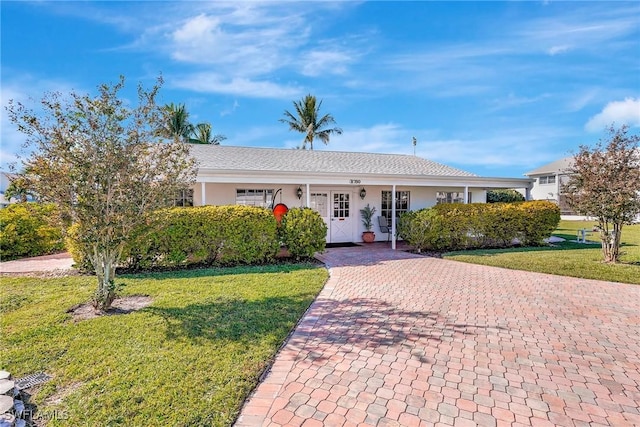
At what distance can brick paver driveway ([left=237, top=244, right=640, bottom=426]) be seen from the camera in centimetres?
272

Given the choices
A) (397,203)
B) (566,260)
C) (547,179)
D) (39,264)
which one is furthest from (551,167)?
(39,264)

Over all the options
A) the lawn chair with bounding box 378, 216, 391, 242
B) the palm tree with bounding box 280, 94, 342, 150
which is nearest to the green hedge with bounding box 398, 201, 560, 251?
the lawn chair with bounding box 378, 216, 391, 242

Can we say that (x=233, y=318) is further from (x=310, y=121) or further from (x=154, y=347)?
(x=310, y=121)

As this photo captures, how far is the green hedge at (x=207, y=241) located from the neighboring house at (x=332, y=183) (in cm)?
187

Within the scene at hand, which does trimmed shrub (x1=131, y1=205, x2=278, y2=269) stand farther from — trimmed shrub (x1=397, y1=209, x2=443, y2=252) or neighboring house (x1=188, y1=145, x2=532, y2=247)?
trimmed shrub (x1=397, y1=209, x2=443, y2=252)

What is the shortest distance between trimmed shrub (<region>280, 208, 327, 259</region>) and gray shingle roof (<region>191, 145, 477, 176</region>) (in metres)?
2.86

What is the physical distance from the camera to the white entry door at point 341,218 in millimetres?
13664

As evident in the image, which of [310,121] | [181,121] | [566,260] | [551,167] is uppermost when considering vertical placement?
[310,121]

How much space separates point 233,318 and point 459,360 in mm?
3095

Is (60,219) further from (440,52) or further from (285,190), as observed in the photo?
(440,52)

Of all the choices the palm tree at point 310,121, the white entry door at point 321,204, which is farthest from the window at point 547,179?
the white entry door at point 321,204

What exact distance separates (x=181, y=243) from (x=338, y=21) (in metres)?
8.04

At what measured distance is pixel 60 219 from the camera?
4.97m

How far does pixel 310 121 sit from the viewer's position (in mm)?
32219
